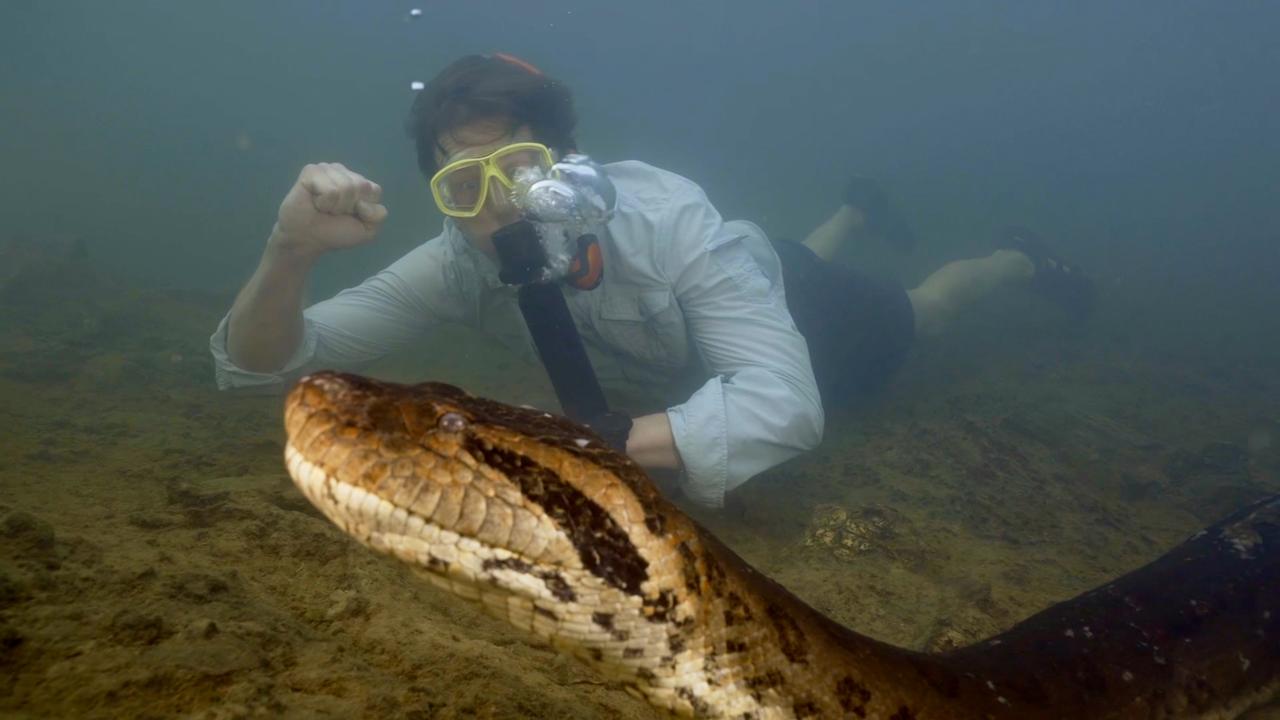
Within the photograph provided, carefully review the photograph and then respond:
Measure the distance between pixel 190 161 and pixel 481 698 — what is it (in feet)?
144

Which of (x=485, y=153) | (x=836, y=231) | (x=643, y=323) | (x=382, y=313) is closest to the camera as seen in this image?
(x=485, y=153)

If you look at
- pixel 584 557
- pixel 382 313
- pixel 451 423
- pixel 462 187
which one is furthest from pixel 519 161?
pixel 584 557

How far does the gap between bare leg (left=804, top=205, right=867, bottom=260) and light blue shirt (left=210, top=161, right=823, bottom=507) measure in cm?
720

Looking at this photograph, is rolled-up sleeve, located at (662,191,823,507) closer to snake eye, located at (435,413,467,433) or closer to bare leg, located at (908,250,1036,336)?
snake eye, located at (435,413,467,433)

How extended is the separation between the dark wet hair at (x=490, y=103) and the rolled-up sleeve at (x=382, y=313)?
100 cm

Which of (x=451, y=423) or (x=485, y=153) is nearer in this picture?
(x=451, y=423)

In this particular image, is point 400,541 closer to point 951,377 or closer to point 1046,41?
point 951,377

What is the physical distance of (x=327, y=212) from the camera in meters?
4.33

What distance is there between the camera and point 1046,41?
11350 centimetres

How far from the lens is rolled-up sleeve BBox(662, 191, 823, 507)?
14.7ft

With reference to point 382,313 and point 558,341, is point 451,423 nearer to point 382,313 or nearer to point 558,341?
point 558,341

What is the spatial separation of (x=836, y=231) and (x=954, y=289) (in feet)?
12.0

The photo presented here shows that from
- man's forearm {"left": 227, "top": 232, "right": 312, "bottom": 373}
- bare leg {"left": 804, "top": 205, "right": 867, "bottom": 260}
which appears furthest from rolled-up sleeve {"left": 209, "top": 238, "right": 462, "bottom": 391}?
bare leg {"left": 804, "top": 205, "right": 867, "bottom": 260}

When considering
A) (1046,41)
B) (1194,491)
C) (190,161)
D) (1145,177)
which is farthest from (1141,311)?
(1046,41)
